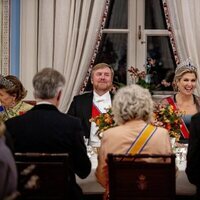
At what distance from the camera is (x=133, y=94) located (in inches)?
112

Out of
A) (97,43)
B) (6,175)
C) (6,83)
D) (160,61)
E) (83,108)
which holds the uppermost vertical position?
(97,43)

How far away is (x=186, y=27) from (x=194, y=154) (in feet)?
7.69

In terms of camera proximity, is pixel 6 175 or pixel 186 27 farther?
pixel 186 27

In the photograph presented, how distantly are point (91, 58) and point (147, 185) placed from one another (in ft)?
8.34

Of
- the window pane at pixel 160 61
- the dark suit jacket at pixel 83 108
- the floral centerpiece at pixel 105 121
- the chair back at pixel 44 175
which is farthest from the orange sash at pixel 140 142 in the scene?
the window pane at pixel 160 61

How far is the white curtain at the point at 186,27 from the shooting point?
4977 millimetres

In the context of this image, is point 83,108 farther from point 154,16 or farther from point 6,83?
point 154,16

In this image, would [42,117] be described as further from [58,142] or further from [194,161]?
[194,161]

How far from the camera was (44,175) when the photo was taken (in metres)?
2.64

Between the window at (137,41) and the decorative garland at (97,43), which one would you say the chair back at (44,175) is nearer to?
the decorative garland at (97,43)

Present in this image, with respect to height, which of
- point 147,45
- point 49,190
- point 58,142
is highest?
point 147,45

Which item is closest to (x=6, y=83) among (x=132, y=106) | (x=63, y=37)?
(x=63, y=37)

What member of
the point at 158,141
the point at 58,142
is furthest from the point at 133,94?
the point at 58,142

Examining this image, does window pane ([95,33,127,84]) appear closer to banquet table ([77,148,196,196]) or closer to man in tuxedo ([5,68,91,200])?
banquet table ([77,148,196,196])
